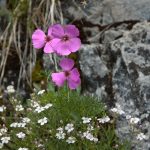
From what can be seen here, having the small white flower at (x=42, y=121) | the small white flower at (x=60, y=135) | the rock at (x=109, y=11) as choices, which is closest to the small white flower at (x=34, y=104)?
the small white flower at (x=42, y=121)

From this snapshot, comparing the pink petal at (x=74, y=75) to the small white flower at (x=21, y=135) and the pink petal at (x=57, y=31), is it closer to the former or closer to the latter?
the pink petal at (x=57, y=31)

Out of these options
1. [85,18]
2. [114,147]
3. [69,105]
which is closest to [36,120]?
[69,105]

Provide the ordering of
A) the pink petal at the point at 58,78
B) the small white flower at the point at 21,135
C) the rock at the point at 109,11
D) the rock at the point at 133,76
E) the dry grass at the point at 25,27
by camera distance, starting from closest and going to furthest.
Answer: the pink petal at the point at 58,78, the small white flower at the point at 21,135, the rock at the point at 133,76, the rock at the point at 109,11, the dry grass at the point at 25,27

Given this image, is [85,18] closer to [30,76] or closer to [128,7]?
[128,7]

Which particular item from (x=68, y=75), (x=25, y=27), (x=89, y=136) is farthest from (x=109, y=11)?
(x=89, y=136)

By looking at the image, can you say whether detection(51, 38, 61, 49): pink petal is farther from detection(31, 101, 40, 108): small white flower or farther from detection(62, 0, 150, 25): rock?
detection(62, 0, 150, 25): rock

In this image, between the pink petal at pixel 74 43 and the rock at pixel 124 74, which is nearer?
the pink petal at pixel 74 43

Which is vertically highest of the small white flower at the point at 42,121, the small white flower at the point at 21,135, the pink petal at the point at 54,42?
the pink petal at the point at 54,42
